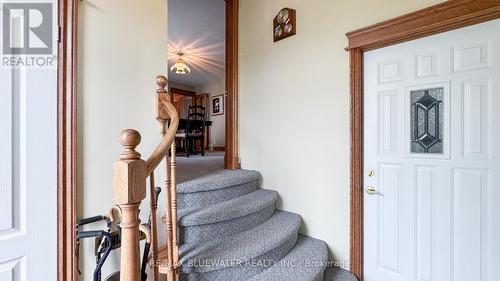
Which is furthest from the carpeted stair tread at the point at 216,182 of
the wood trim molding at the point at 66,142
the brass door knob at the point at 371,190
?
the brass door knob at the point at 371,190

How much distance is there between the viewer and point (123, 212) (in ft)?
2.43

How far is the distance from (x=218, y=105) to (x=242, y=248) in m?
5.82

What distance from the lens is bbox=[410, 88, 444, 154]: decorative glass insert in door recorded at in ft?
5.54

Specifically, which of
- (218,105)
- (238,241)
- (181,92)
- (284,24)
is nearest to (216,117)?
(218,105)

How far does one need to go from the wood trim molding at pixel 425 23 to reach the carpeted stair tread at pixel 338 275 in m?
1.79

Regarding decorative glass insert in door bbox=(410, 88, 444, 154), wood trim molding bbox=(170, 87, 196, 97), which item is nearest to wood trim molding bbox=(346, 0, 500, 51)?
decorative glass insert in door bbox=(410, 88, 444, 154)

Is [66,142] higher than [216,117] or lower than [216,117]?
lower

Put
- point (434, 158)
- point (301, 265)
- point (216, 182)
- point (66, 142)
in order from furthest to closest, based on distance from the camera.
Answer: point (216, 182) < point (301, 265) < point (434, 158) < point (66, 142)

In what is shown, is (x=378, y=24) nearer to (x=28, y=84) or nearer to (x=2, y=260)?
(x=28, y=84)

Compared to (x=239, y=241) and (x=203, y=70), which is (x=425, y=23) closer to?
(x=239, y=241)

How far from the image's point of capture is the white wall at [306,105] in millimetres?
2064

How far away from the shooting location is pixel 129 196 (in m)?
0.73

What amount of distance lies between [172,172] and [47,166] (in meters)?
0.60

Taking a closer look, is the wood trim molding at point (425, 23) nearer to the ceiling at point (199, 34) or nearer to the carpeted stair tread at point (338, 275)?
the carpeted stair tread at point (338, 275)
